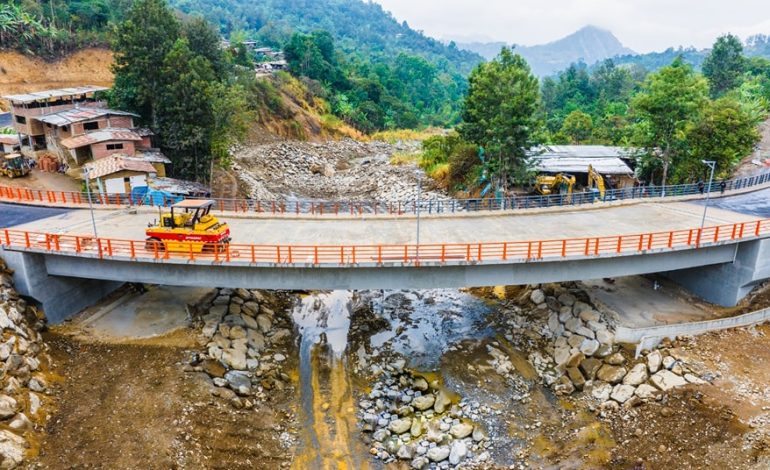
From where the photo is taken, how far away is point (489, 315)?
36.3 m

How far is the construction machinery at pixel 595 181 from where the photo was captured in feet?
151

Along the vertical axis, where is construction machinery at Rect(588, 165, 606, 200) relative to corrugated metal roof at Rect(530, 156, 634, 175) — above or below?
below

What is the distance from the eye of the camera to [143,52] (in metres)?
52.5

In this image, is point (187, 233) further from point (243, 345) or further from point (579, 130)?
point (579, 130)

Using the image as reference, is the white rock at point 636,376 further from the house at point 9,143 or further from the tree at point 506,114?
the house at point 9,143

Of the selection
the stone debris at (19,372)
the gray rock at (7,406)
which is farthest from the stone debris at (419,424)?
the gray rock at (7,406)

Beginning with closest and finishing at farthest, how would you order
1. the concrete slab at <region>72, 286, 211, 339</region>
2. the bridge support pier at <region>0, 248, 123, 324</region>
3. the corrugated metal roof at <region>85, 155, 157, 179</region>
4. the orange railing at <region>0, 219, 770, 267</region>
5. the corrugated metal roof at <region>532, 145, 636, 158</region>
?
the orange railing at <region>0, 219, 770, 267</region>, the bridge support pier at <region>0, 248, 123, 324</region>, the concrete slab at <region>72, 286, 211, 339</region>, the corrugated metal roof at <region>85, 155, 157, 179</region>, the corrugated metal roof at <region>532, 145, 636, 158</region>

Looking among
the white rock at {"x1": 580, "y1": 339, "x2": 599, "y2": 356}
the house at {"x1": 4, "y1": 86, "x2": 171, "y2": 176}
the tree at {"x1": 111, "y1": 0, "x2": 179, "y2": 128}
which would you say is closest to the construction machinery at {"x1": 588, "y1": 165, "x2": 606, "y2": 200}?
the white rock at {"x1": 580, "y1": 339, "x2": 599, "y2": 356}

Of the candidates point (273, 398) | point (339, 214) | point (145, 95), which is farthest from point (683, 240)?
point (145, 95)

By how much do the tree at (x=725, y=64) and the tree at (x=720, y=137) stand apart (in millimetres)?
54889

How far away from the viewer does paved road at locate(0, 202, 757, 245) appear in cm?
3191

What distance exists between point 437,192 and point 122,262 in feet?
126

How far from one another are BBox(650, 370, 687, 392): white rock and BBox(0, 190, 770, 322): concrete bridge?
5835 millimetres

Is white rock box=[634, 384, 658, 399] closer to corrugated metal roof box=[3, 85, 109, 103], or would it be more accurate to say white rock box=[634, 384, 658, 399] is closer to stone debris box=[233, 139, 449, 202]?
stone debris box=[233, 139, 449, 202]
